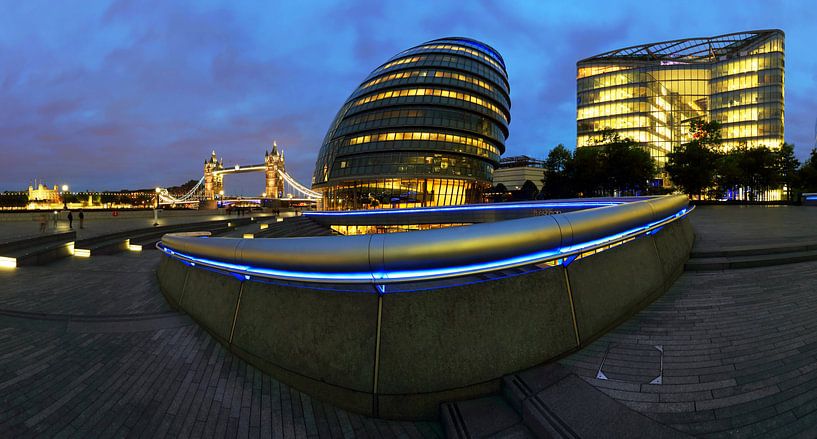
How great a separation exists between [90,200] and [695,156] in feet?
380

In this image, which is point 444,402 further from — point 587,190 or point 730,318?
point 587,190

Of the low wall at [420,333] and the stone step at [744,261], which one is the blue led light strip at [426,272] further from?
the stone step at [744,261]

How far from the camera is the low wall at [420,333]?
3273 mm

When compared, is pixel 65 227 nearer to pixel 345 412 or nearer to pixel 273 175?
pixel 345 412

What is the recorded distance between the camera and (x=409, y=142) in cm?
3888

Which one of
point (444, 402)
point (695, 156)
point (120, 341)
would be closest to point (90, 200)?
point (120, 341)

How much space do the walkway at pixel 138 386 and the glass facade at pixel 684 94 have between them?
237 ft

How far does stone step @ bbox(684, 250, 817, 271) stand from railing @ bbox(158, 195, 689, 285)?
3858mm

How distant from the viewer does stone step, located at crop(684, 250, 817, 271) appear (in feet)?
20.5

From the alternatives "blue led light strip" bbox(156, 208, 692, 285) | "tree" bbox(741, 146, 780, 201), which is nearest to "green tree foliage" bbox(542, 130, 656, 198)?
"tree" bbox(741, 146, 780, 201)

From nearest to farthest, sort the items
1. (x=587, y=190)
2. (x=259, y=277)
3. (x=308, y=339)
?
(x=308, y=339), (x=259, y=277), (x=587, y=190)

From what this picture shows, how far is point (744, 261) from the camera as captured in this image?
248 inches

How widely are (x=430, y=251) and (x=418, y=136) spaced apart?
123 ft

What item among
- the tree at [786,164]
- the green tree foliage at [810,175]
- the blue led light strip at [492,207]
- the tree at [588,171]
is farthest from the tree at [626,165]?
the blue led light strip at [492,207]
